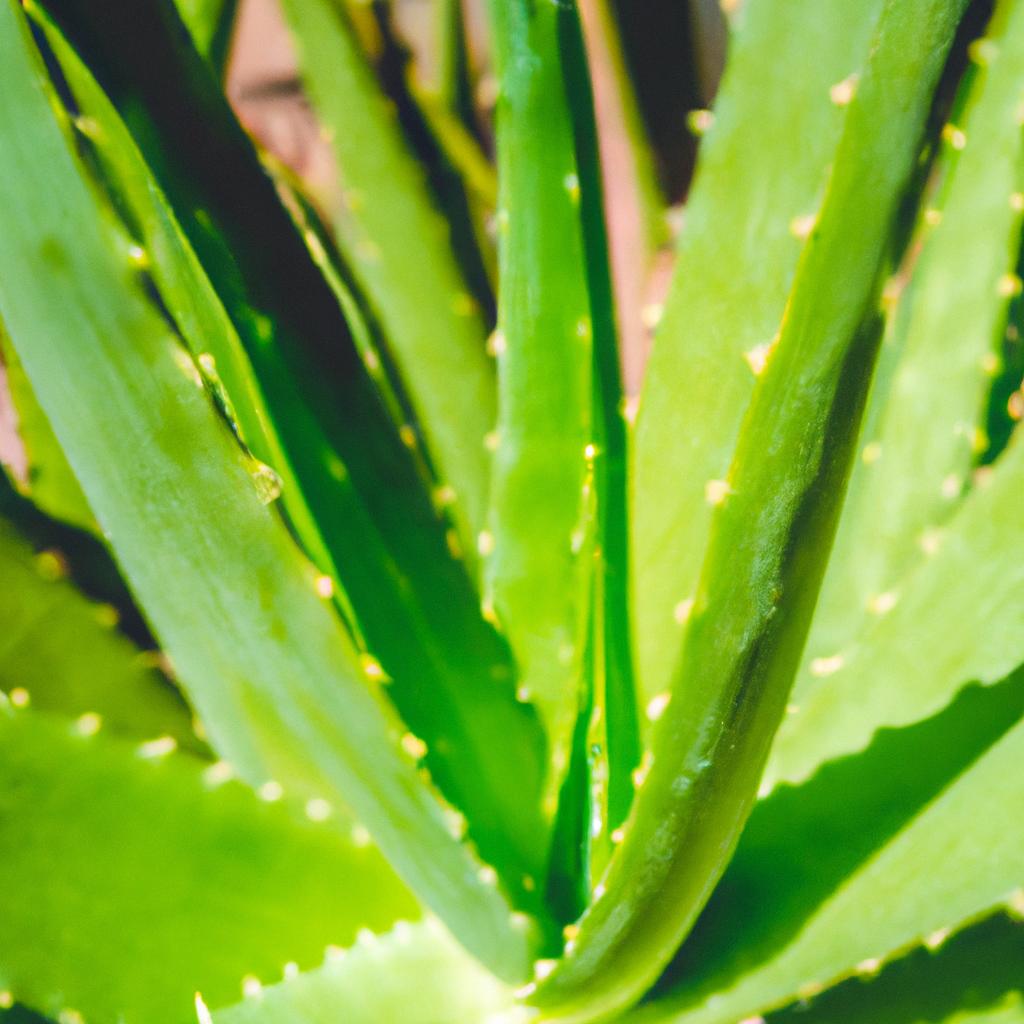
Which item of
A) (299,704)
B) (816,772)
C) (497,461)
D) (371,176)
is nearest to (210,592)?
(299,704)

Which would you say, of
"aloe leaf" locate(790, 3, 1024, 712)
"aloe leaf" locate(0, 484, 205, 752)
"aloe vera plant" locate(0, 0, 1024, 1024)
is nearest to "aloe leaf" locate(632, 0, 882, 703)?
"aloe vera plant" locate(0, 0, 1024, 1024)

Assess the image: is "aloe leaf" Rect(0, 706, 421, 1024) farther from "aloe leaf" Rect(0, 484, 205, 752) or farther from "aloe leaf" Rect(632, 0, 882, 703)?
"aloe leaf" Rect(632, 0, 882, 703)

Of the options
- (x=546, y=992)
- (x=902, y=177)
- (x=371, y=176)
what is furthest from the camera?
(x=371, y=176)

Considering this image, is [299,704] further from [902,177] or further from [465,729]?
[902,177]

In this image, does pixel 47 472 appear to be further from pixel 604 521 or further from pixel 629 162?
pixel 629 162

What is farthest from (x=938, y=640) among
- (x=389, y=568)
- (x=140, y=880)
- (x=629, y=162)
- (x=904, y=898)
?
(x=629, y=162)

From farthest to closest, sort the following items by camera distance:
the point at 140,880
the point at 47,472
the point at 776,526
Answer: the point at 47,472, the point at 140,880, the point at 776,526

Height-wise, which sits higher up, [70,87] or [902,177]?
[70,87]
